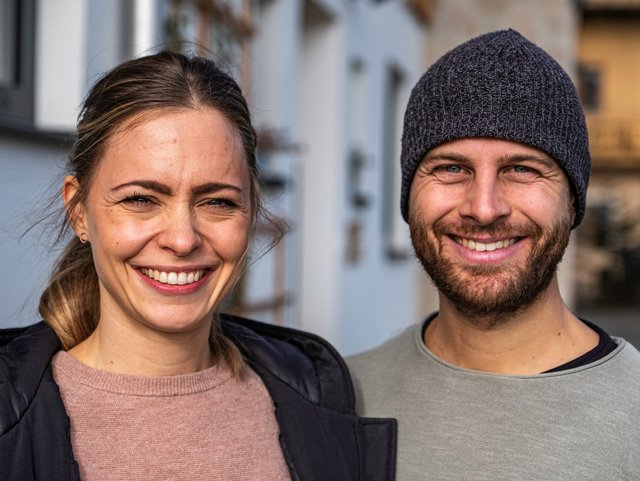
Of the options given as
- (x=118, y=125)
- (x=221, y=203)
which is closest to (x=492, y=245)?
(x=221, y=203)

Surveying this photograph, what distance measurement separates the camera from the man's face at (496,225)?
2348 millimetres

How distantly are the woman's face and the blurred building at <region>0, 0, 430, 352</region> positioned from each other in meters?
0.49

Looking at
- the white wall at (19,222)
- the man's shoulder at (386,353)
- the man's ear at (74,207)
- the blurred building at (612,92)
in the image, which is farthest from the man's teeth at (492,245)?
the blurred building at (612,92)

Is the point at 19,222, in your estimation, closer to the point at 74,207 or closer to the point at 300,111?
the point at 74,207

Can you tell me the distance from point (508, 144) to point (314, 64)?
6.29 m

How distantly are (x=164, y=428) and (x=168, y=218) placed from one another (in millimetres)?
425

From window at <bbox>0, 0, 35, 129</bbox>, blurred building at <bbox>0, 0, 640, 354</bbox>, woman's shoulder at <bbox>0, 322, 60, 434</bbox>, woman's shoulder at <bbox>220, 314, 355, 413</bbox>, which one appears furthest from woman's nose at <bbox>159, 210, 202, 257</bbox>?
window at <bbox>0, 0, 35, 129</bbox>

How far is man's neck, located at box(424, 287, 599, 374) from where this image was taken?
2.44 m

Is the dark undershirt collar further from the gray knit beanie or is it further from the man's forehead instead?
the man's forehead

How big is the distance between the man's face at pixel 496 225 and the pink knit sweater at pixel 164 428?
54 centimetres

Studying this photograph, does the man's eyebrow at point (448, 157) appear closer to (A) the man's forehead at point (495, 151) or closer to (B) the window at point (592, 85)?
(A) the man's forehead at point (495, 151)

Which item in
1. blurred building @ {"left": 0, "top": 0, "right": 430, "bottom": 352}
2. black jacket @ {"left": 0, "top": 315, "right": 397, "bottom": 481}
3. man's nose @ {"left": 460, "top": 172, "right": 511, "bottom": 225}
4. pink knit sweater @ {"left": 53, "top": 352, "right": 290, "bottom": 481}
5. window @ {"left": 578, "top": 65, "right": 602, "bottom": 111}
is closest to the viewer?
black jacket @ {"left": 0, "top": 315, "right": 397, "bottom": 481}

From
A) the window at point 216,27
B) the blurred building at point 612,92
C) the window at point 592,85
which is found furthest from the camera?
the window at point 592,85

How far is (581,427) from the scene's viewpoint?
2266mm
